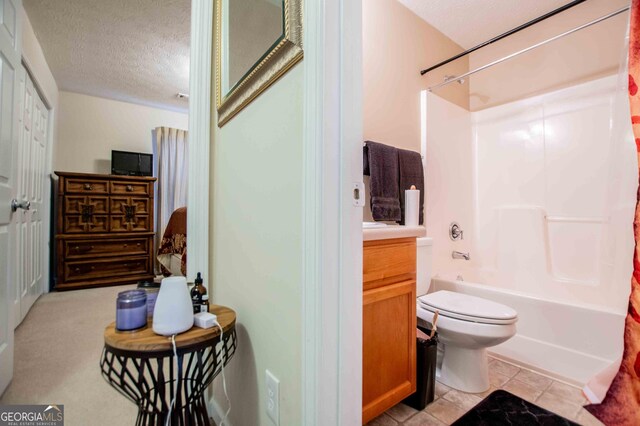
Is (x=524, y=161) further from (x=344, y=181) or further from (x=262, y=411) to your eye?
(x=262, y=411)


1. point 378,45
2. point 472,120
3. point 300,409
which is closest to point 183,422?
point 300,409

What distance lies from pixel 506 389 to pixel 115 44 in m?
3.99

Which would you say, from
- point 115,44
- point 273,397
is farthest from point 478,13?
point 115,44

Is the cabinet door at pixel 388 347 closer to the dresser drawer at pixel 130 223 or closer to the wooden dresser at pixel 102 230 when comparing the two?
the wooden dresser at pixel 102 230

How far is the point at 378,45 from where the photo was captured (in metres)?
1.95

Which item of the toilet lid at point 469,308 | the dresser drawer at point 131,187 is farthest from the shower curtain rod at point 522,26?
the dresser drawer at point 131,187

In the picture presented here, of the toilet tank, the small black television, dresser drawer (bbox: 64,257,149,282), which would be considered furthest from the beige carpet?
the small black television

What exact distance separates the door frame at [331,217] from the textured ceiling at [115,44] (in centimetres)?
226

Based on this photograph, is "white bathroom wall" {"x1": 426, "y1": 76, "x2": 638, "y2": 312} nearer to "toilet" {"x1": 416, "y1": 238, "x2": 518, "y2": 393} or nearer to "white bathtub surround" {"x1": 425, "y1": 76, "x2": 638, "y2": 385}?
"white bathtub surround" {"x1": 425, "y1": 76, "x2": 638, "y2": 385}

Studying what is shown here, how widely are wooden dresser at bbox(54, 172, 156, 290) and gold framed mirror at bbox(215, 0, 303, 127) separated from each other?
3.00m

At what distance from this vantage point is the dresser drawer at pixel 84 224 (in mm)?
3196

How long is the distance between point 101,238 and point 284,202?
139 inches

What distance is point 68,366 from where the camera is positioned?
63.6 inches

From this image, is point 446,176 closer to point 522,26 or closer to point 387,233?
point 522,26
